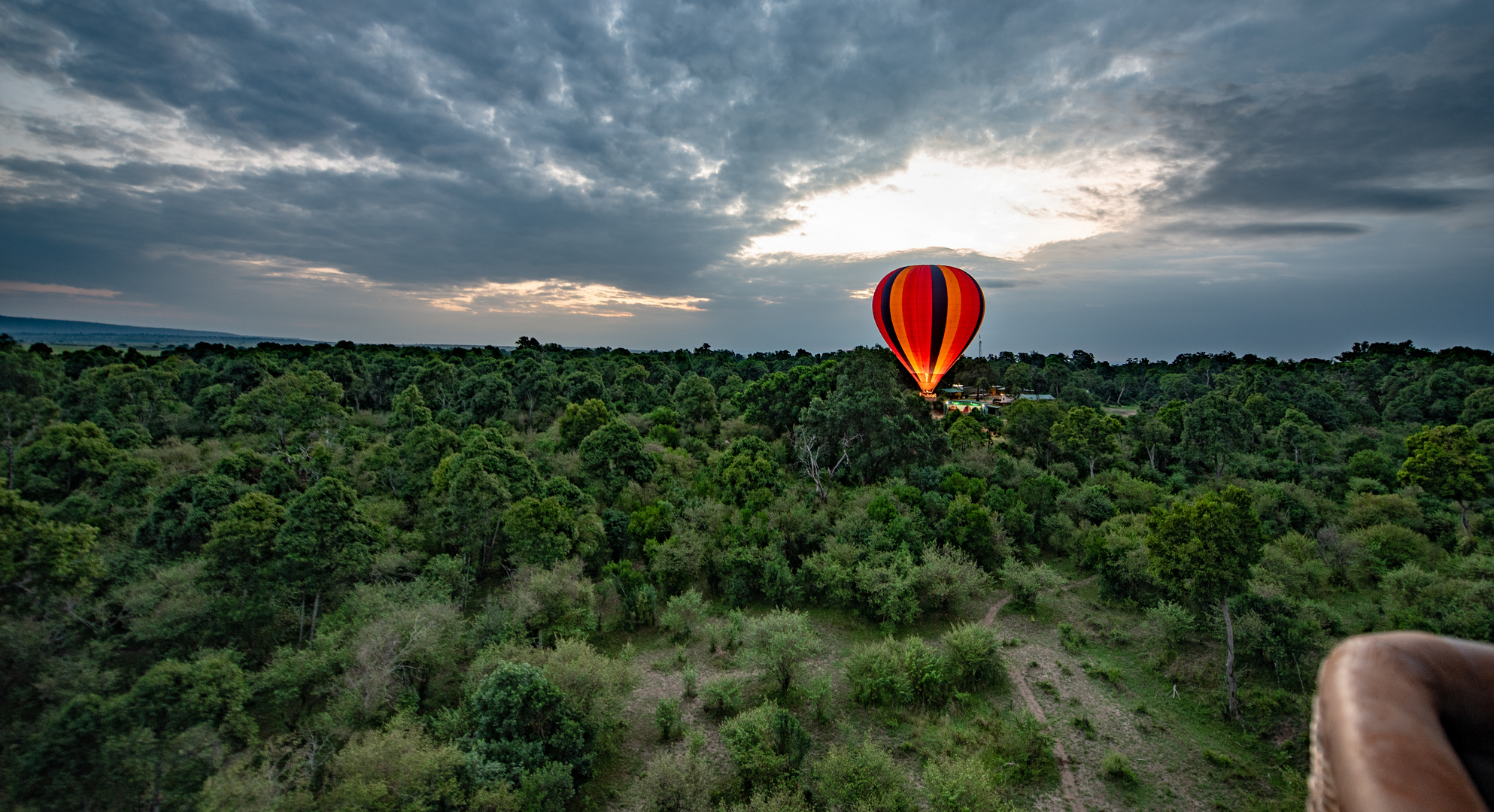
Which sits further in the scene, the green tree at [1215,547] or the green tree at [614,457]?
the green tree at [614,457]

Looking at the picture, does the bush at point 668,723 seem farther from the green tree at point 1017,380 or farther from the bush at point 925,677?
the green tree at point 1017,380

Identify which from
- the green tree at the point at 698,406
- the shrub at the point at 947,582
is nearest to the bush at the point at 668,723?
the shrub at the point at 947,582

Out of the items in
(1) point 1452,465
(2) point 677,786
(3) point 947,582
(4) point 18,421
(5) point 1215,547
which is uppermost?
(1) point 1452,465

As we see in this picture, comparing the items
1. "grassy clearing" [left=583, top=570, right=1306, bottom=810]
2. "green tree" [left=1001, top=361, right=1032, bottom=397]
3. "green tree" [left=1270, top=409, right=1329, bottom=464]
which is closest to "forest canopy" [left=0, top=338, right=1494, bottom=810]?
"green tree" [left=1270, top=409, right=1329, bottom=464]

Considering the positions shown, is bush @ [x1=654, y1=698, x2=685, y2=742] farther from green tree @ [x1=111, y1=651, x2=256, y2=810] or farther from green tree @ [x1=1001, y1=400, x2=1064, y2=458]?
green tree @ [x1=1001, y1=400, x2=1064, y2=458]

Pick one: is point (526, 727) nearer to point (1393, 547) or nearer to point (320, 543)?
point (320, 543)

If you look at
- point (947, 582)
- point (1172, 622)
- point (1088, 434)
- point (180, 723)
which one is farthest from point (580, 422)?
point (1088, 434)
